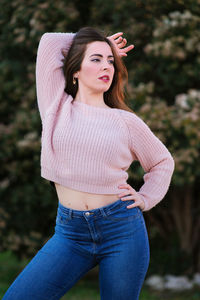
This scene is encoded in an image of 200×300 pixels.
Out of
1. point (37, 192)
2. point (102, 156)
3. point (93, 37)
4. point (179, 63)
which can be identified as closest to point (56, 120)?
point (102, 156)

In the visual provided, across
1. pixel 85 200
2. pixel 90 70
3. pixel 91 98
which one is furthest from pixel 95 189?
pixel 90 70

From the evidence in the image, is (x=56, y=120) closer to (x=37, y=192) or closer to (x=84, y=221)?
(x=84, y=221)

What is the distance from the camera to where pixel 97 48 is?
2.65 meters

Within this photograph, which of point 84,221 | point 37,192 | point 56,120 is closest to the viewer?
point 84,221

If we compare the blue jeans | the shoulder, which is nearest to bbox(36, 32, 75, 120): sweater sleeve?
the shoulder

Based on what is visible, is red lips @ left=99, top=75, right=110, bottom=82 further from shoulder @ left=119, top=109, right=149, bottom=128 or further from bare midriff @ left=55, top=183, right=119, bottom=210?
bare midriff @ left=55, top=183, right=119, bottom=210

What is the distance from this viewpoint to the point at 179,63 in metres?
5.70

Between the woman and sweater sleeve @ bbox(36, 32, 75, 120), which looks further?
sweater sleeve @ bbox(36, 32, 75, 120)

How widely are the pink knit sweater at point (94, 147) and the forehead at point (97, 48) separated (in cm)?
24

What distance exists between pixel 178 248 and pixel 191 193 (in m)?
0.87

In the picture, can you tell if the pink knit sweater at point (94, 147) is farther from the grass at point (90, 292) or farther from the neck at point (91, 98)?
the grass at point (90, 292)

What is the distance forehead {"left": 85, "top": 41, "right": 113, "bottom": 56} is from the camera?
265cm

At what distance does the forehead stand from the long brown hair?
0.02m

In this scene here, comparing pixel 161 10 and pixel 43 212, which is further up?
pixel 161 10
